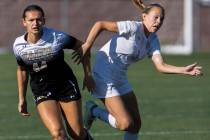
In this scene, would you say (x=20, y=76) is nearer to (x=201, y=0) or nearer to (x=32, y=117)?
(x=32, y=117)

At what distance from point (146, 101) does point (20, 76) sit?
7646 millimetres

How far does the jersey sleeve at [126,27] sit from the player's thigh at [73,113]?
965 mm

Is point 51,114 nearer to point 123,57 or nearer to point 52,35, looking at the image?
point 52,35

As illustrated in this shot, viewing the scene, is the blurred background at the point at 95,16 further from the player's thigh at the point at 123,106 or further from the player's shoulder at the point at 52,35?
the player's shoulder at the point at 52,35

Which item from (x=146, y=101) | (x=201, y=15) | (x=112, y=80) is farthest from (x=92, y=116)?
(x=201, y=15)

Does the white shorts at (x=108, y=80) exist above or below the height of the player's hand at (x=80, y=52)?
below

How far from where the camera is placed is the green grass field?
1298cm

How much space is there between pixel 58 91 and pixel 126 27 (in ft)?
3.54

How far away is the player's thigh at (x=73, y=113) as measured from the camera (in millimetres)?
10055

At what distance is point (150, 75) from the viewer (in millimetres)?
23922

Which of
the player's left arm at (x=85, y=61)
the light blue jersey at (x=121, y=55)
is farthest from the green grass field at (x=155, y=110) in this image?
the player's left arm at (x=85, y=61)

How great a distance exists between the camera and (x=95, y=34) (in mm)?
10094

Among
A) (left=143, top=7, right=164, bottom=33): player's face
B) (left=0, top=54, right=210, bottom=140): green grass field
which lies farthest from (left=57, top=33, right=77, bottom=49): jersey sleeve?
(left=0, top=54, right=210, bottom=140): green grass field

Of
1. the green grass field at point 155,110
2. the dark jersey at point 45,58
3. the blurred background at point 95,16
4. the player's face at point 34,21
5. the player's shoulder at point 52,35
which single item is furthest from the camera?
the blurred background at point 95,16
